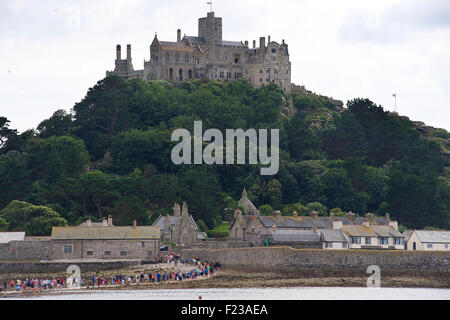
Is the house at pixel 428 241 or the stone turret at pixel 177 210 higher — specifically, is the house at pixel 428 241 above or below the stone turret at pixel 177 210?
below

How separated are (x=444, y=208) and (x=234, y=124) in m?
24.2

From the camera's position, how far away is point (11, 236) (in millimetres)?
78000

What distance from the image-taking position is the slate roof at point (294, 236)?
259ft

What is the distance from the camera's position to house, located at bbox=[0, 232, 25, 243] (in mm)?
77231

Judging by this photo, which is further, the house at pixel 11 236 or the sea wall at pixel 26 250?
the house at pixel 11 236

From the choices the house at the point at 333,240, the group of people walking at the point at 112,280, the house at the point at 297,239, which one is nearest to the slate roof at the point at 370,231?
the house at the point at 333,240

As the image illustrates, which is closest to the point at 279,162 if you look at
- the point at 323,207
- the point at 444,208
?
the point at 323,207

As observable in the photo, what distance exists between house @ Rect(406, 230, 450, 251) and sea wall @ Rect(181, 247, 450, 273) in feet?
30.0

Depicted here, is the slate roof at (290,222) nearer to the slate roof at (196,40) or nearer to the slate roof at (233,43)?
the slate roof at (196,40)

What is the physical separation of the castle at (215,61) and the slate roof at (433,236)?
51622mm

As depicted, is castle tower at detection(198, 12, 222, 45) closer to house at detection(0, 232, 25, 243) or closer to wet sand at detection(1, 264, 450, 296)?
house at detection(0, 232, 25, 243)

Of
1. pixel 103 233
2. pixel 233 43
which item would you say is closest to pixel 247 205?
pixel 103 233

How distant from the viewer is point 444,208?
104688 mm
